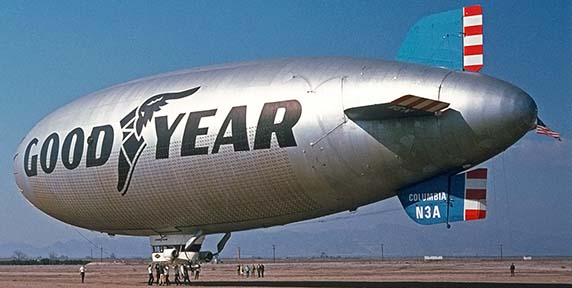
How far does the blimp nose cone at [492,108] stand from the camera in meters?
28.0

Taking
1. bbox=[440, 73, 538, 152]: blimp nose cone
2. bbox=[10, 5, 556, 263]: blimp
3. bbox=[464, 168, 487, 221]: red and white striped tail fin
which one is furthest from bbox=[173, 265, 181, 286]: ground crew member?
bbox=[440, 73, 538, 152]: blimp nose cone

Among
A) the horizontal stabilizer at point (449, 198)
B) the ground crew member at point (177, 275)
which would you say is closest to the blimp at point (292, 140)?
the horizontal stabilizer at point (449, 198)

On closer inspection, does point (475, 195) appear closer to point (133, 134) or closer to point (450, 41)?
point (450, 41)

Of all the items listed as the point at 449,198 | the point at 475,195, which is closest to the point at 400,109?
the point at 449,198

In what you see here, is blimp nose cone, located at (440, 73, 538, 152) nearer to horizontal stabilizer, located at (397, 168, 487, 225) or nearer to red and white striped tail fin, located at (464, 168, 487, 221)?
red and white striped tail fin, located at (464, 168, 487, 221)

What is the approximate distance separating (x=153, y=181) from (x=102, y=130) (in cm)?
412

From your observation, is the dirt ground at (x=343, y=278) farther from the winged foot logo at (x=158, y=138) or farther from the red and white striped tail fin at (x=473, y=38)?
the red and white striped tail fin at (x=473, y=38)

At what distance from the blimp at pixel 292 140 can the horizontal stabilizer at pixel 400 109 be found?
2.0 inches

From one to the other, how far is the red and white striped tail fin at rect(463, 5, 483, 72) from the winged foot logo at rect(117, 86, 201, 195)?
11.7 metres

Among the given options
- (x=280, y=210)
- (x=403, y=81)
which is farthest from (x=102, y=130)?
(x=403, y=81)

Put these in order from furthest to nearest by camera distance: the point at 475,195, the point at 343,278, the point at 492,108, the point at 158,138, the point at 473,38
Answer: the point at 343,278, the point at 158,138, the point at 473,38, the point at 475,195, the point at 492,108

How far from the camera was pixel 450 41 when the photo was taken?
105 ft

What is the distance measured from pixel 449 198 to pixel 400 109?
3.98 m

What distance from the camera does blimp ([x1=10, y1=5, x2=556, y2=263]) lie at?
29.2 metres
